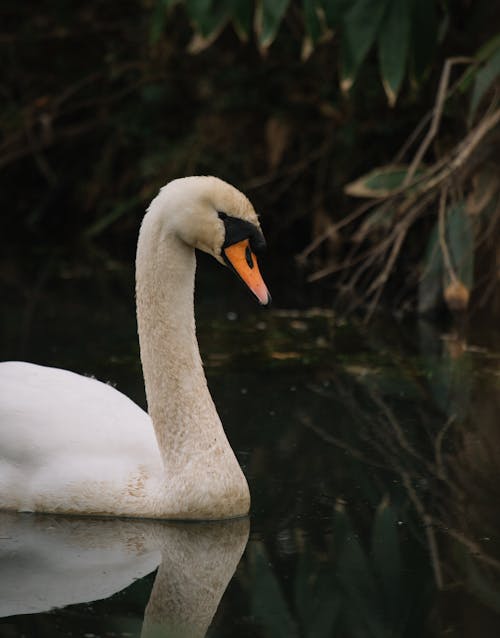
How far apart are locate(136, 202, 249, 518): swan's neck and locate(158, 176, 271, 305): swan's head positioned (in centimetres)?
6

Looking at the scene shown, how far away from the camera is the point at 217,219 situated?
4453mm

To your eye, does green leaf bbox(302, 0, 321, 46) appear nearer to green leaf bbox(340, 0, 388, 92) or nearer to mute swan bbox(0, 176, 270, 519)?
green leaf bbox(340, 0, 388, 92)

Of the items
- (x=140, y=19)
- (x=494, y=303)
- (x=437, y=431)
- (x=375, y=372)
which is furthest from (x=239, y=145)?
(x=437, y=431)

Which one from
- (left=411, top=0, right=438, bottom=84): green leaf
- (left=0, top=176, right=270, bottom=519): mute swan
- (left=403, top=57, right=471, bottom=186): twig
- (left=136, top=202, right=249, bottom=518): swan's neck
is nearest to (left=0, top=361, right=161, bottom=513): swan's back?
(left=0, top=176, right=270, bottom=519): mute swan

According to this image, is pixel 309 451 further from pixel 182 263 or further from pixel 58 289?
pixel 58 289

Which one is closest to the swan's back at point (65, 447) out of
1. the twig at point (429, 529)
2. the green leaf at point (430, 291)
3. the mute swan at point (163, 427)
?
the mute swan at point (163, 427)

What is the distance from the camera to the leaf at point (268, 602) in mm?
3652

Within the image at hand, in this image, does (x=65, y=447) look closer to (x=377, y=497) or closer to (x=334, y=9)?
(x=377, y=497)

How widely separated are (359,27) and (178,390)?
346 cm

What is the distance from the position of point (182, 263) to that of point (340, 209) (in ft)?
20.7

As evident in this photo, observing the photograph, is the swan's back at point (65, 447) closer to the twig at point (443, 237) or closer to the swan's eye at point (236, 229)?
the swan's eye at point (236, 229)

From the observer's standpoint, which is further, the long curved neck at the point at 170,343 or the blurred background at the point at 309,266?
the long curved neck at the point at 170,343

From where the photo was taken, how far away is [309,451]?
212 inches

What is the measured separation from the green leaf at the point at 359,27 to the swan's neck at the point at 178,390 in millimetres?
3237
